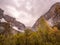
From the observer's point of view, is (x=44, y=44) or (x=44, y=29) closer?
(x=44, y=44)

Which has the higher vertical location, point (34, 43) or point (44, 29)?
point (44, 29)

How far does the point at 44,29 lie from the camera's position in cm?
2397

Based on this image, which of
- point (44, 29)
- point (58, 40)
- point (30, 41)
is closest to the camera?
point (58, 40)

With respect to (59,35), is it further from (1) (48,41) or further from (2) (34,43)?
(2) (34,43)

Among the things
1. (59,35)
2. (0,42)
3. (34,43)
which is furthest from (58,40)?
(0,42)

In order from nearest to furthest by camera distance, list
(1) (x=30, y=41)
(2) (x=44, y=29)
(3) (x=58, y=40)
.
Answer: (3) (x=58, y=40) < (1) (x=30, y=41) < (2) (x=44, y=29)

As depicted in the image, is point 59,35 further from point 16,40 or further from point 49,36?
point 16,40

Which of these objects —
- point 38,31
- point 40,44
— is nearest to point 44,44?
point 40,44

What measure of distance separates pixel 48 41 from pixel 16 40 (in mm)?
3924

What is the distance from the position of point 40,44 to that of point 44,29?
2.86m

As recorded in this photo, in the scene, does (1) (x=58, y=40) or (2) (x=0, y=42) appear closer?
(1) (x=58, y=40)

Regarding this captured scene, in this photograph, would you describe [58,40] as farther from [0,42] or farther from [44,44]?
[0,42]

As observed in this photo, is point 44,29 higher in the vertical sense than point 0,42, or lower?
higher

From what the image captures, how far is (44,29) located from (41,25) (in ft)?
Answer: 4.92
